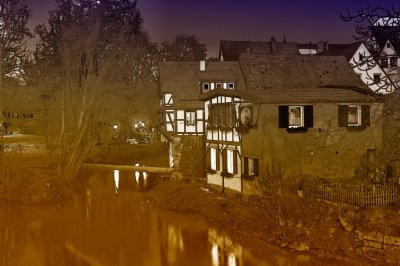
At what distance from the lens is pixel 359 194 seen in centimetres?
1911

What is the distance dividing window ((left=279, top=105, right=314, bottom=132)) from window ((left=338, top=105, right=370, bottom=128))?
1.84 m

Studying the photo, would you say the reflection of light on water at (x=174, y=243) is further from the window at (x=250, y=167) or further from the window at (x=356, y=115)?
the window at (x=356, y=115)

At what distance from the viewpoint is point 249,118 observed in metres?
24.5

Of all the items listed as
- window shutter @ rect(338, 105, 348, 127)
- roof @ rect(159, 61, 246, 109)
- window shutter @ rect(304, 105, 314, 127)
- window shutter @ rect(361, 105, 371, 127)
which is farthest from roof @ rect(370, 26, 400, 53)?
roof @ rect(159, 61, 246, 109)

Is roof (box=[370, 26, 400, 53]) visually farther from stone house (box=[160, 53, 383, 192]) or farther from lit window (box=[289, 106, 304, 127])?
lit window (box=[289, 106, 304, 127])

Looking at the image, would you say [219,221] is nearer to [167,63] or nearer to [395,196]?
[395,196]

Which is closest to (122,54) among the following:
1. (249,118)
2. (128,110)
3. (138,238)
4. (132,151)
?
(128,110)

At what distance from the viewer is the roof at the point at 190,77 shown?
108 ft

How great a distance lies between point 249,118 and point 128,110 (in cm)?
2658

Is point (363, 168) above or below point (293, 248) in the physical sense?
above

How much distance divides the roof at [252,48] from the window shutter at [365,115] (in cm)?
2683

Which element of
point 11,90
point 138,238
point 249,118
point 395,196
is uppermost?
point 11,90

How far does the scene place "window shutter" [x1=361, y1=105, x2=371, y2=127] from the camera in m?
24.5

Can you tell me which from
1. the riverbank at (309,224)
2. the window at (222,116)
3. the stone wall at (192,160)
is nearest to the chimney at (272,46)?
the stone wall at (192,160)
